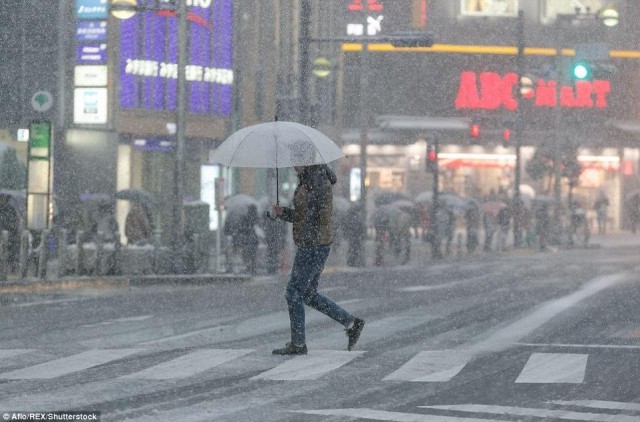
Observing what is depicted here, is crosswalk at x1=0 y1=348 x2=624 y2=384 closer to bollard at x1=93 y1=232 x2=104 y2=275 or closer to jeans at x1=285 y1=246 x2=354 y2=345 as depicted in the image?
jeans at x1=285 y1=246 x2=354 y2=345

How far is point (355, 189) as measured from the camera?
6131 centimetres

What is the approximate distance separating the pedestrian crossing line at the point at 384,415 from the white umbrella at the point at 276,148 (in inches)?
134

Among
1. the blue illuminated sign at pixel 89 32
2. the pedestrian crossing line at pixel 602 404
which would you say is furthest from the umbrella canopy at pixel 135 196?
the pedestrian crossing line at pixel 602 404

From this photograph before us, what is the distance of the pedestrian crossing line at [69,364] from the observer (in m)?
10.7

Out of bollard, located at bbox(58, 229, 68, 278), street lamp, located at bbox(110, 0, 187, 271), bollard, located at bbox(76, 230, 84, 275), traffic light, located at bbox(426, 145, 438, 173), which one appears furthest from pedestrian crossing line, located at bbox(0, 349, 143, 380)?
traffic light, located at bbox(426, 145, 438, 173)

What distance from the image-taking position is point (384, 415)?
859 centimetres

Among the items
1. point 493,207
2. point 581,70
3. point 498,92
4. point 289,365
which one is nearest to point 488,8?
point 498,92

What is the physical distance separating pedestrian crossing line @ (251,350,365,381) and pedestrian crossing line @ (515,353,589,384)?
152cm

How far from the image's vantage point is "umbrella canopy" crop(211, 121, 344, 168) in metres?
11.9

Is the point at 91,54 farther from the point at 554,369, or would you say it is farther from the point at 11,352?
the point at 554,369


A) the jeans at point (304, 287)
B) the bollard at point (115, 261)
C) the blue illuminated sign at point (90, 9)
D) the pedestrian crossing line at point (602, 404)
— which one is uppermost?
the blue illuminated sign at point (90, 9)

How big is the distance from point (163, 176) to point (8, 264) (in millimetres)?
24163

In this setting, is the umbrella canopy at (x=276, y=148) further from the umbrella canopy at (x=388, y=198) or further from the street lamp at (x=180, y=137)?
the umbrella canopy at (x=388, y=198)

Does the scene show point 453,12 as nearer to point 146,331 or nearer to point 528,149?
point 528,149
